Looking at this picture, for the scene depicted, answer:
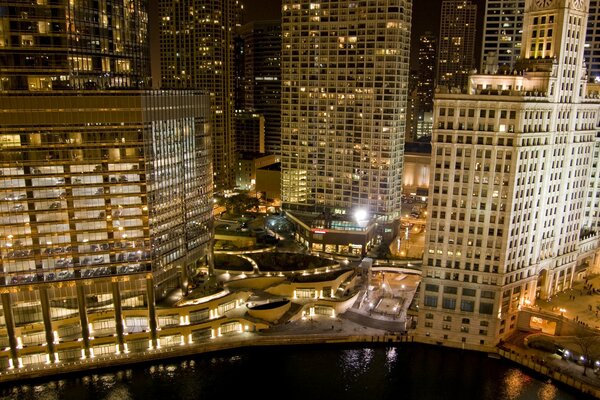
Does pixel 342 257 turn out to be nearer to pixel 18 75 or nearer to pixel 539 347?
pixel 539 347

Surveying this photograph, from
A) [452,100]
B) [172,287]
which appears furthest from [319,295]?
[452,100]

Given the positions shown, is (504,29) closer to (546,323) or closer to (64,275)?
(546,323)

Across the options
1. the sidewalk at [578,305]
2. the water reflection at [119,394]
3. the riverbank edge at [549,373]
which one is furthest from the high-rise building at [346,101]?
the water reflection at [119,394]

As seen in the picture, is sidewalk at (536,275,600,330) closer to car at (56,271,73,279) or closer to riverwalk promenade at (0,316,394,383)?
riverwalk promenade at (0,316,394,383)

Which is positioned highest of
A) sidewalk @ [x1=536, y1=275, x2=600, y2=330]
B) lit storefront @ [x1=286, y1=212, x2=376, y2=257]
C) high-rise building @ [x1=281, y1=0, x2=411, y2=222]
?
high-rise building @ [x1=281, y1=0, x2=411, y2=222]

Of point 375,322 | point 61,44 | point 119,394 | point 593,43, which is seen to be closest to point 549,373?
point 375,322

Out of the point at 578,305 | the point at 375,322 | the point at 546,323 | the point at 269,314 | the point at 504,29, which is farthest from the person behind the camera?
the point at 504,29

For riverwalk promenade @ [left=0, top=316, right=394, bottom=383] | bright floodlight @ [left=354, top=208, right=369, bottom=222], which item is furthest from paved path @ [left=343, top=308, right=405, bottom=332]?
bright floodlight @ [left=354, top=208, right=369, bottom=222]
